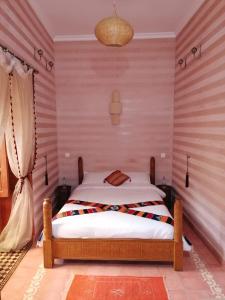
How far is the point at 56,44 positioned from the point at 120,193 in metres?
2.93

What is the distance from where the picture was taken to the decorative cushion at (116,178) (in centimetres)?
439

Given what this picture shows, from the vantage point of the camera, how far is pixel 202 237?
3.43 m

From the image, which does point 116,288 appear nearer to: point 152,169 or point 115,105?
point 152,169

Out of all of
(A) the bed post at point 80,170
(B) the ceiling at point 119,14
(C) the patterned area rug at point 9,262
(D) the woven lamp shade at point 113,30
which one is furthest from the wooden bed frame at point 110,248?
(B) the ceiling at point 119,14

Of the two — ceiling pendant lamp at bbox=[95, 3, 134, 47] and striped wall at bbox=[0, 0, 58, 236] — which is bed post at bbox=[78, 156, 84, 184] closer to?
striped wall at bbox=[0, 0, 58, 236]

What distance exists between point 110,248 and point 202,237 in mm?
1373

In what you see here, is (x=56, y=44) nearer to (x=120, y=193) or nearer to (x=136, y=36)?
(x=136, y=36)

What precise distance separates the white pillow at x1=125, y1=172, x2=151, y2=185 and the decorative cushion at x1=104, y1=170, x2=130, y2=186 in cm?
11

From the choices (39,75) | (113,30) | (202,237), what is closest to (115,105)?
(39,75)

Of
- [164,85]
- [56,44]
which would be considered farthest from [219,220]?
[56,44]

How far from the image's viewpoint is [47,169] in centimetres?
420

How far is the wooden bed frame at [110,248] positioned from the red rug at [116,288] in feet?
0.73

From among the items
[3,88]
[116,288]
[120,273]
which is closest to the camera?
[116,288]

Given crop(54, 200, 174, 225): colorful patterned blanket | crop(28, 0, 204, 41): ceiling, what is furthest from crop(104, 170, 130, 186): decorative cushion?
crop(28, 0, 204, 41): ceiling
